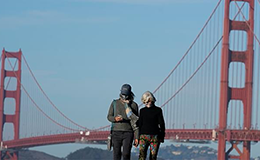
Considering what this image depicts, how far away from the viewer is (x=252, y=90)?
57.2 m

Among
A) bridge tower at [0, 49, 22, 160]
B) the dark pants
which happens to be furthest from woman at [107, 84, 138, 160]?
bridge tower at [0, 49, 22, 160]

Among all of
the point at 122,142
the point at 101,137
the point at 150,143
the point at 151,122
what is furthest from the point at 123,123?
the point at 101,137

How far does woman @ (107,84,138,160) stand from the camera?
11.8 meters

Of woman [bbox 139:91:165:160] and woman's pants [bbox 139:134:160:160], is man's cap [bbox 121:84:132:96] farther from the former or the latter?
woman's pants [bbox 139:134:160:160]

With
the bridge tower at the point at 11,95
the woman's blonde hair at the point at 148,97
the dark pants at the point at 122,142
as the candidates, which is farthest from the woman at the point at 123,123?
the bridge tower at the point at 11,95

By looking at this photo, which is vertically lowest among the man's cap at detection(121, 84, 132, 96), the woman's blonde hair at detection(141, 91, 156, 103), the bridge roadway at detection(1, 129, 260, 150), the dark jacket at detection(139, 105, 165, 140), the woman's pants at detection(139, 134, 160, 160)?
the bridge roadway at detection(1, 129, 260, 150)

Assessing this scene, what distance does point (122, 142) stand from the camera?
12.0 meters

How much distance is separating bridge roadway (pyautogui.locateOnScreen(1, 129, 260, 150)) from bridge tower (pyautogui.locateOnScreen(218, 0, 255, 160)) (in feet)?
1.55

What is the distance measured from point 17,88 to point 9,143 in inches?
264

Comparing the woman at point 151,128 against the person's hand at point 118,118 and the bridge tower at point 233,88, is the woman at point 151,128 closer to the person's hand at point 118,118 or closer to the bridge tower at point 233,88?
the person's hand at point 118,118

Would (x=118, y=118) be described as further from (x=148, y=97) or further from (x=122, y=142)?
(x=148, y=97)

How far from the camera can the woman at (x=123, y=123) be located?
38.8 ft

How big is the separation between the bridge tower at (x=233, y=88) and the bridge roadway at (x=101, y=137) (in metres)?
0.47

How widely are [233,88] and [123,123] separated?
4664 cm
